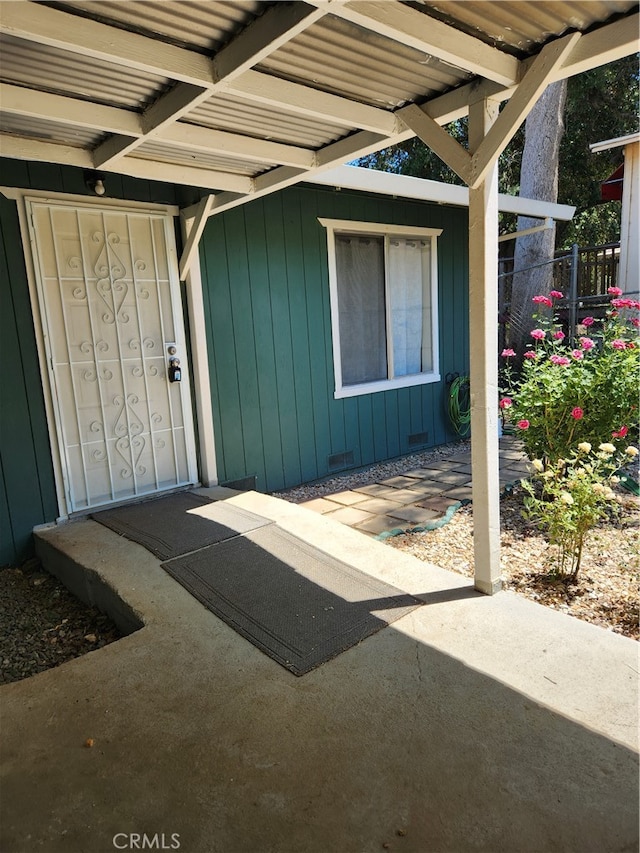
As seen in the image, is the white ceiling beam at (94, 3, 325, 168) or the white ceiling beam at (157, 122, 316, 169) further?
the white ceiling beam at (157, 122, 316, 169)

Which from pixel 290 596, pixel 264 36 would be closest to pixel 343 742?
pixel 290 596

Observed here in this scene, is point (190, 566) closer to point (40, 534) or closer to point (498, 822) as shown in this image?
point (40, 534)

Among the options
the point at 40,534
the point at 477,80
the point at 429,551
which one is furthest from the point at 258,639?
the point at 477,80

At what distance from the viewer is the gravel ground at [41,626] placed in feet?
7.75

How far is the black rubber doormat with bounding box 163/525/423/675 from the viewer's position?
2.09m

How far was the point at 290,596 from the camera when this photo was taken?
2408mm

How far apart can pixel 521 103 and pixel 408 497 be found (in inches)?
110

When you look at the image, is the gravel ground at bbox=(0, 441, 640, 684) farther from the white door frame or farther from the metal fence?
the metal fence

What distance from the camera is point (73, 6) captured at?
5.13ft

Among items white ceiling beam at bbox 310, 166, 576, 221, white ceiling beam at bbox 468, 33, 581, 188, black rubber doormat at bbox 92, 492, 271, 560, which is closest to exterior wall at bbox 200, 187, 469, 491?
white ceiling beam at bbox 310, 166, 576, 221

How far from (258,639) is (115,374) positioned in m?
2.17

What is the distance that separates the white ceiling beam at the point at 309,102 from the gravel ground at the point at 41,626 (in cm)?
237

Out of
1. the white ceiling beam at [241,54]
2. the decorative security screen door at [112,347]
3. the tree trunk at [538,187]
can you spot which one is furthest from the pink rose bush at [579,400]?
the tree trunk at [538,187]

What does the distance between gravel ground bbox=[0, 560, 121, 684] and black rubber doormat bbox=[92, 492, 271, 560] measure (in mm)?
431
